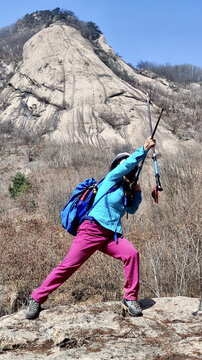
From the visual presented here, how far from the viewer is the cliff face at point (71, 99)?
72.6 feet

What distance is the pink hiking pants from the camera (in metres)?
2.98

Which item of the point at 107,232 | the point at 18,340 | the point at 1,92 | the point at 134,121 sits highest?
the point at 1,92

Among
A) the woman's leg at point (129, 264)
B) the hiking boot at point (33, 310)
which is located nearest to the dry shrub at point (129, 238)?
the woman's leg at point (129, 264)

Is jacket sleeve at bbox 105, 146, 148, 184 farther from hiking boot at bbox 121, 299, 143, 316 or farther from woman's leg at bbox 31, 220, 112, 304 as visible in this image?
hiking boot at bbox 121, 299, 143, 316

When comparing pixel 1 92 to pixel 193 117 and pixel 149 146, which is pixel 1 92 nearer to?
pixel 193 117

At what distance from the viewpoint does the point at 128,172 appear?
2965mm

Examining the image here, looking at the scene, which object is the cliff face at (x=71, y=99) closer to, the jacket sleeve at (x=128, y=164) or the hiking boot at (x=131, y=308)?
the jacket sleeve at (x=128, y=164)

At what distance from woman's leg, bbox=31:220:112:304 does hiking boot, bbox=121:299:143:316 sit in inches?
21.4

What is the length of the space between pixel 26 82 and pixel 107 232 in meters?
24.7

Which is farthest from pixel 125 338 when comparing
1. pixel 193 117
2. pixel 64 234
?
pixel 193 117

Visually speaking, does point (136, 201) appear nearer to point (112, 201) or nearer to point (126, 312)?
point (112, 201)

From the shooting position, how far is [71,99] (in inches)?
939

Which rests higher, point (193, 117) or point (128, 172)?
point (193, 117)

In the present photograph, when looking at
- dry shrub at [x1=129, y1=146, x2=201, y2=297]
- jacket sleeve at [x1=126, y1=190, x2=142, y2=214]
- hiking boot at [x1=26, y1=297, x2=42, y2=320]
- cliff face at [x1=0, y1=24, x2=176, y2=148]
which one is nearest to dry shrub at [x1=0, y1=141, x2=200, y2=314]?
dry shrub at [x1=129, y1=146, x2=201, y2=297]
